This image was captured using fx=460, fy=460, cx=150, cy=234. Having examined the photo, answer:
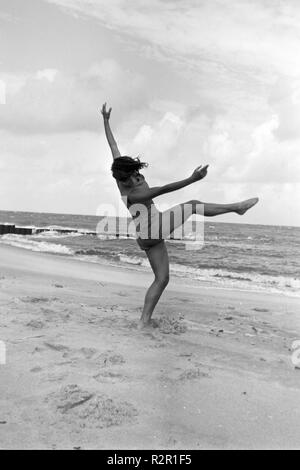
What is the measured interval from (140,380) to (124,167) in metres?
2.24

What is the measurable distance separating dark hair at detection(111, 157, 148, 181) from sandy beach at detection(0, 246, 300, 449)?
163 centimetres

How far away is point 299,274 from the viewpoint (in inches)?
679

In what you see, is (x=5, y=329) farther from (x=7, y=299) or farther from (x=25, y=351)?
(x=7, y=299)

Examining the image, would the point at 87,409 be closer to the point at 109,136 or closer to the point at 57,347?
the point at 57,347

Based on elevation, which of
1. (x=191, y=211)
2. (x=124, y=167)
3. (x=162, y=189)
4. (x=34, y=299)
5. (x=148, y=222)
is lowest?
(x=34, y=299)

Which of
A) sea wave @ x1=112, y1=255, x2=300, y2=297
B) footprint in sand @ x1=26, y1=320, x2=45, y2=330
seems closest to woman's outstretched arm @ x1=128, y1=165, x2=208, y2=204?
footprint in sand @ x1=26, y1=320, x2=45, y2=330

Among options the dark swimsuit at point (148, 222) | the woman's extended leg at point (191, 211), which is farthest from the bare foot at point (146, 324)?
the woman's extended leg at point (191, 211)

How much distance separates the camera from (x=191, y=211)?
480 cm

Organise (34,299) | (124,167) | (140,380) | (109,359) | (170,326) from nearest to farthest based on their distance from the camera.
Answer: (140,380) < (109,359) < (124,167) < (170,326) < (34,299)

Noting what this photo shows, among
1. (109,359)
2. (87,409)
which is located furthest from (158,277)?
(87,409)

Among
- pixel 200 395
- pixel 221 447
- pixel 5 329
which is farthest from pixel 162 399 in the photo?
pixel 5 329

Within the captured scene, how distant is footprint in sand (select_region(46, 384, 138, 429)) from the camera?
274 centimetres
